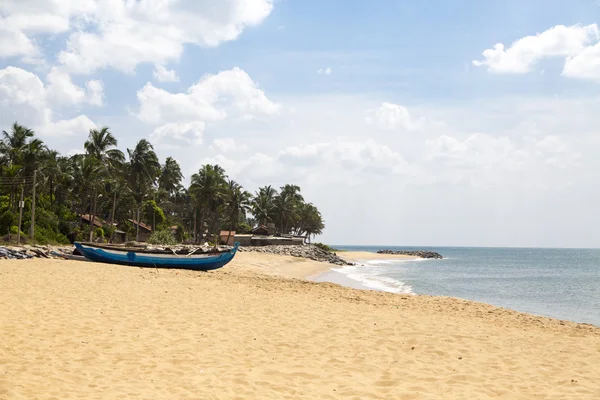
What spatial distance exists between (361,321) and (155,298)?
558 centimetres

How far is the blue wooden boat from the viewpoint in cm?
2533

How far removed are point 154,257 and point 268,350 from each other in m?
18.3

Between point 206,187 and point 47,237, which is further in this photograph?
point 206,187

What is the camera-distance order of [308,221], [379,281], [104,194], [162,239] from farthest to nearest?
[308,221]
[104,194]
[162,239]
[379,281]

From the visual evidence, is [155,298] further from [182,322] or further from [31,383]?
[31,383]

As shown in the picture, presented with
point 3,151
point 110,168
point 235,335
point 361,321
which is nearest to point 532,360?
point 361,321

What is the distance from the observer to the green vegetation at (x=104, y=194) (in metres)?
42.6

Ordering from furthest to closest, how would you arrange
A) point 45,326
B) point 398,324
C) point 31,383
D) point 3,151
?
point 3,151 → point 398,324 → point 45,326 → point 31,383

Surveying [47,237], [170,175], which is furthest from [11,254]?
[170,175]

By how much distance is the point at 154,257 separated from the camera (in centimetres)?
2530

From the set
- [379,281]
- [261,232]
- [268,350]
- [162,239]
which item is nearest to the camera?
[268,350]

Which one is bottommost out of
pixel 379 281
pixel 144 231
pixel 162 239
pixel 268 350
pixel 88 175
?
pixel 379 281

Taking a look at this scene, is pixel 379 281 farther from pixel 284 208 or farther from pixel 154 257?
pixel 284 208

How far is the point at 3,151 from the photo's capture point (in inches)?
1762
